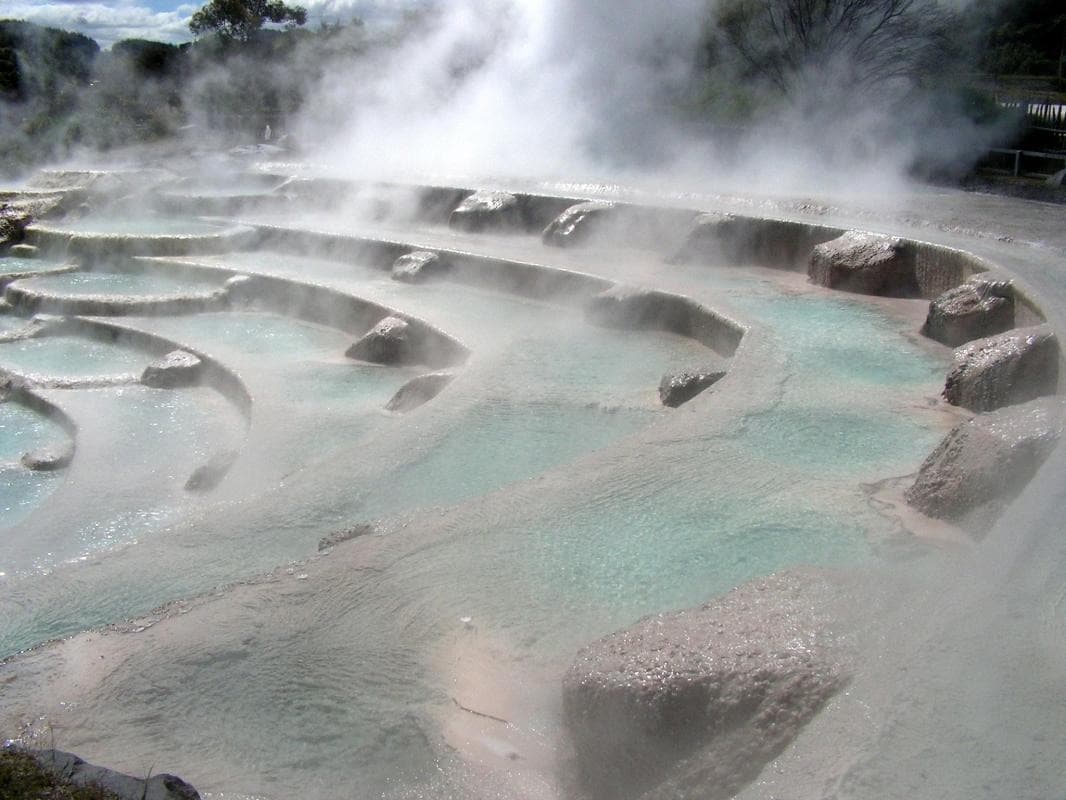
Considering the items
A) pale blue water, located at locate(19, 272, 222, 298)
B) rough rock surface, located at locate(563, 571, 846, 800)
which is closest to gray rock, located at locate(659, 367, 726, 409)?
rough rock surface, located at locate(563, 571, 846, 800)

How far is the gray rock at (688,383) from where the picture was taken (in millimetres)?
5430

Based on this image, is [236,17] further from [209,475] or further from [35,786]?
[35,786]

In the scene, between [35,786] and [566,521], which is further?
[566,521]

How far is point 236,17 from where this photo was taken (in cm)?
2709

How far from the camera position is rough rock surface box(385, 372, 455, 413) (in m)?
6.12

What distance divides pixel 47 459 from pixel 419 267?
4.16 meters

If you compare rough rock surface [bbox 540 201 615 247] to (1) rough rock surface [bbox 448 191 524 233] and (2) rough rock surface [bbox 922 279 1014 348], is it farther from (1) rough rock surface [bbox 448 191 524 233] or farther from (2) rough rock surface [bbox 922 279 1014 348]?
(2) rough rock surface [bbox 922 279 1014 348]

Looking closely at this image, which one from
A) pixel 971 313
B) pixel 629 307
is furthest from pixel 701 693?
pixel 629 307

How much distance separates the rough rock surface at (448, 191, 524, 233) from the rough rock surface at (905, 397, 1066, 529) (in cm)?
778

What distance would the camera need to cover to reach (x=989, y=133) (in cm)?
1216

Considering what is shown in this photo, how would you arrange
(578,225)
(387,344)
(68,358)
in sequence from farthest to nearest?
(578,225), (68,358), (387,344)

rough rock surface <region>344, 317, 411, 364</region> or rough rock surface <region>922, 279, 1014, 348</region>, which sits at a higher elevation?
rough rock surface <region>922, 279, 1014, 348</region>

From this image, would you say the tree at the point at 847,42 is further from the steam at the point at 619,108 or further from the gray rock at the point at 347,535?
the gray rock at the point at 347,535

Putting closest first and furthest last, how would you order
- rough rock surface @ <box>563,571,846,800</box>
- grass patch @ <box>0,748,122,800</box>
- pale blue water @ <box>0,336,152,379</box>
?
grass patch @ <box>0,748,122,800</box> < rough rock surface @ <box>563,571,846,800</box> < pale blue water @ <box>0,336,152,379</box>
